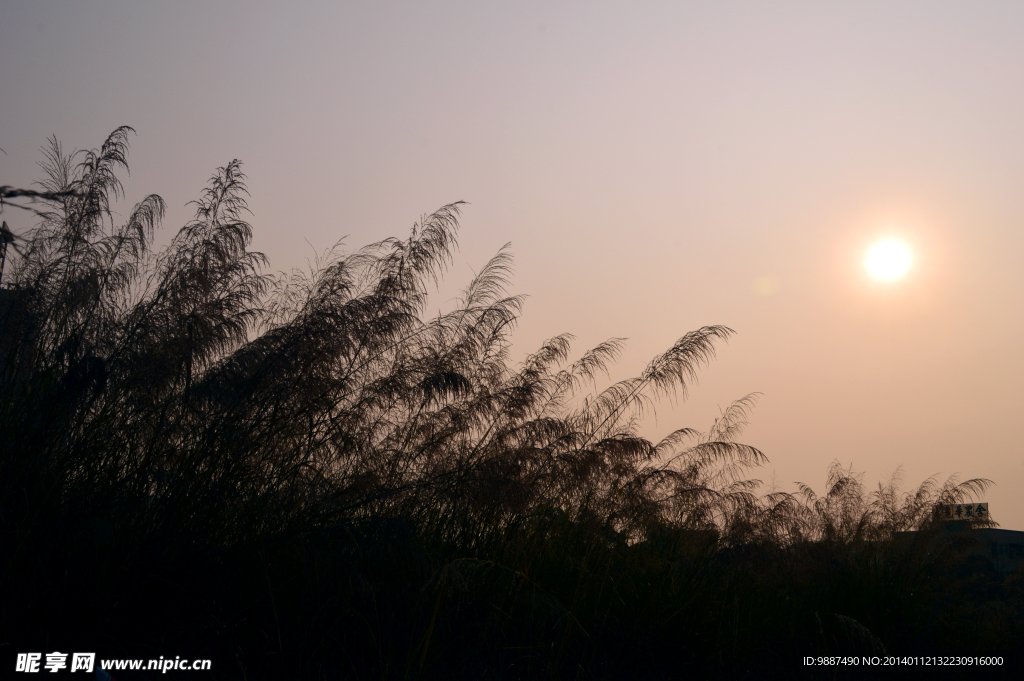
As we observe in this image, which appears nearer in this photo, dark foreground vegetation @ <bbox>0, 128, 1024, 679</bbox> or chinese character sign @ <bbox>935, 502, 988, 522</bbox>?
dark foreground vegetation @ <bbox>0, 128, 1024, 679</bbox>

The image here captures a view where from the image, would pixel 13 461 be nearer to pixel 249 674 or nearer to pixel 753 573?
pixel 249 674

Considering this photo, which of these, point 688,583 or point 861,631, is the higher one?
point 688,583

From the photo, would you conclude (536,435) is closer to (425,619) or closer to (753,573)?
(425,619)

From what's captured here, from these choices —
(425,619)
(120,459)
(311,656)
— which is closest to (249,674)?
(311,656)

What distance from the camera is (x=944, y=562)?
7.59 meters

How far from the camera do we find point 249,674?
343 centimetres

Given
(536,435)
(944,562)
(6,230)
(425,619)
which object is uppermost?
(6,230)

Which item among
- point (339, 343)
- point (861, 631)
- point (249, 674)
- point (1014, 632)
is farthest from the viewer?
point (1014, 632)

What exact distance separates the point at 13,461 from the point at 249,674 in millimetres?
1549

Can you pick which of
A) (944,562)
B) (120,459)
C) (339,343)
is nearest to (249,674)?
(120,459)

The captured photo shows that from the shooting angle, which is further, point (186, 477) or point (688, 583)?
point (688, 583)

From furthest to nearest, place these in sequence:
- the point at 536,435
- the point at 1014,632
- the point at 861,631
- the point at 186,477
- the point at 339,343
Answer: the point at 1014,632, the point at 861,631, the point at 536,435, the point at 339,343, the point at 186,477

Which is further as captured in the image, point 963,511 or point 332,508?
point 963,511

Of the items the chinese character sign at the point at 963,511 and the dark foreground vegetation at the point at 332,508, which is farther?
the chinese character sign at the point at 963,511
